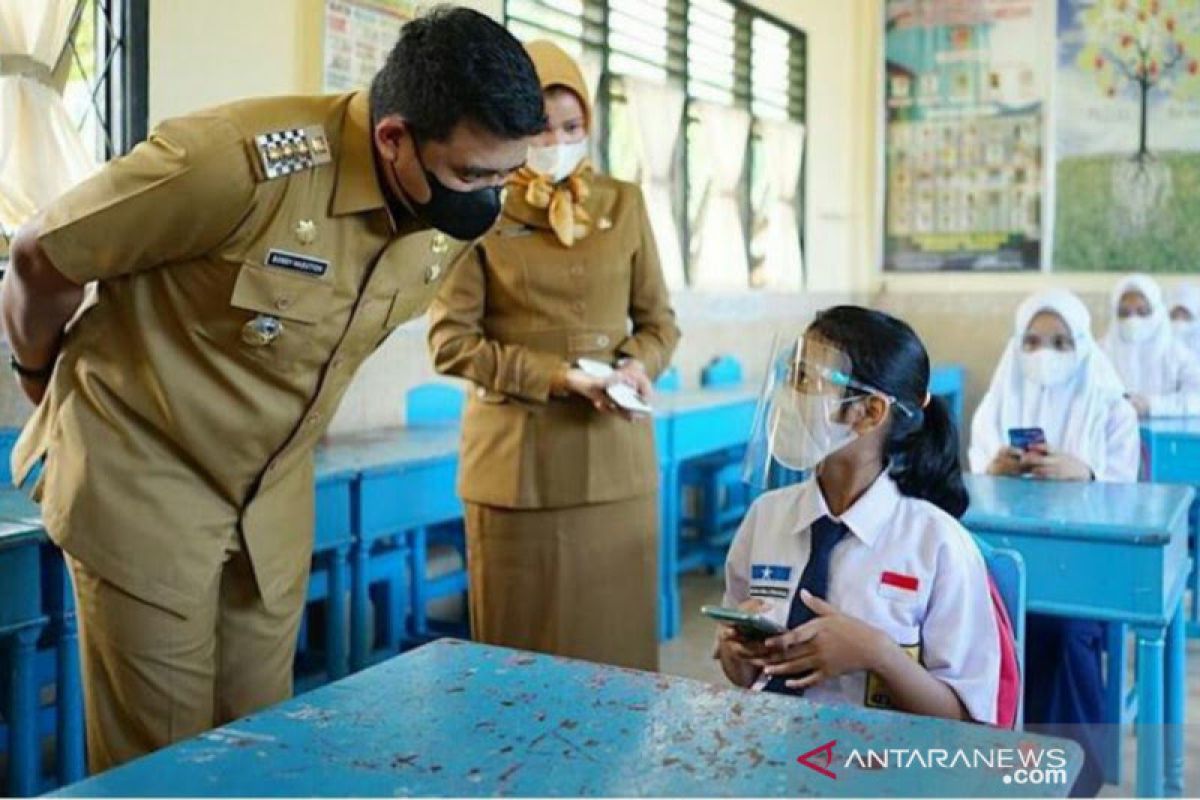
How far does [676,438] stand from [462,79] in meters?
2.94

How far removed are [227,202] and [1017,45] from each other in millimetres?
6335

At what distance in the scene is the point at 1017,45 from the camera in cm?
693

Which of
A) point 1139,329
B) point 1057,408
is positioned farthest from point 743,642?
point 1139,329

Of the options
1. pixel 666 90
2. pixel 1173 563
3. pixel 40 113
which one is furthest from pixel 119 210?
pixel 666 90

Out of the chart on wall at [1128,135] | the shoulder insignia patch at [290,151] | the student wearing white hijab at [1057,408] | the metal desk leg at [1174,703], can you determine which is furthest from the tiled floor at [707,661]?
the chart on wall at [1128,135]

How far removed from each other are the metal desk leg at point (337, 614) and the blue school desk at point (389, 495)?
5 centimetres

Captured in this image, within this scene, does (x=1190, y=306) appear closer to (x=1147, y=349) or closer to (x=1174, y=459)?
(x=1147, y=349)

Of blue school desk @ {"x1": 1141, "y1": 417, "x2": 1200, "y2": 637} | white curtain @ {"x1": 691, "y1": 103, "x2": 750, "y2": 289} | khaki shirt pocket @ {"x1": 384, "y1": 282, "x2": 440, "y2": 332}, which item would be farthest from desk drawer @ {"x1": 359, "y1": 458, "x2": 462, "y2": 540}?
white curtain @ {"x1": 691, "y1": 103, "x2": 750, "y2": 289}

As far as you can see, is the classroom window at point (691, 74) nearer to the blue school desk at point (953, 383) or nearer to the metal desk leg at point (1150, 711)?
the blue school desk at point (953, 383)

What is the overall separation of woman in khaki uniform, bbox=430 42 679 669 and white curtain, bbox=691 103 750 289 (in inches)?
127

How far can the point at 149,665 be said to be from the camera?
1.52m

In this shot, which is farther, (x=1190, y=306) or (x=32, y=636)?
(x=1190, y=306)

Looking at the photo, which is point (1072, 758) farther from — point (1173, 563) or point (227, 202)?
point (1173, 563)

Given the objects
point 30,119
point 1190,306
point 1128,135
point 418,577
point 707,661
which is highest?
point 1128,135
